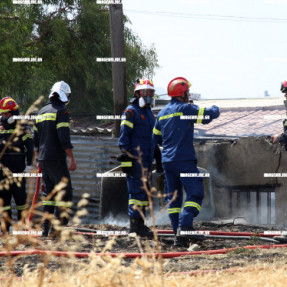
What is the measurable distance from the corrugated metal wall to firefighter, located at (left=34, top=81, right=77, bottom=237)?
2.71 meters

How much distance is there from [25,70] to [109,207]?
1193 centimetres

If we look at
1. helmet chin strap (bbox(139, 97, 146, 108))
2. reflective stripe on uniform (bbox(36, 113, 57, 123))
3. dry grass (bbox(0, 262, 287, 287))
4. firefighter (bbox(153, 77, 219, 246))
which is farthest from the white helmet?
dry grass (bbox(0, 262, 287, 287))

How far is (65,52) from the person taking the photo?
20.7 m

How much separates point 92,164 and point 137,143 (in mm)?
3074

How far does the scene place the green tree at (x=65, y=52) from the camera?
19688mm

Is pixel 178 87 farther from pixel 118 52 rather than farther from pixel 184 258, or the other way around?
pixel 118 52

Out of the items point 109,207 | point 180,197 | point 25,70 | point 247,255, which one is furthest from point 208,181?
point 25,70

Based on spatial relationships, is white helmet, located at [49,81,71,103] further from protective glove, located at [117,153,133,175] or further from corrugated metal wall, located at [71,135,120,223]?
corrugated metal wall, located at [71,135,120,223]

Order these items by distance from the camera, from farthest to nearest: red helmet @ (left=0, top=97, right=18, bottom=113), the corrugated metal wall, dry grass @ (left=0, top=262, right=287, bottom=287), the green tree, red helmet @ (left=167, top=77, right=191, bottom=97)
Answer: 1. the green tree
2. the corrugated metal wall
3. red helmet @ (left=0, top=97, right=18, bottom=113)
4. red helmet @ (left=167, top=77, right=191, bottom=97)
5. dry grass @ (left=0, top=262, right=287, bottom=287)

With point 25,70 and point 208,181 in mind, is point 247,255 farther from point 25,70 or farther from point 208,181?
point 25,70

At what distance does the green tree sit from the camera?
64.6 ft

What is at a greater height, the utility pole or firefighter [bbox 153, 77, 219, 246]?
the utility pole

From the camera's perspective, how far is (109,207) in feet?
29.6

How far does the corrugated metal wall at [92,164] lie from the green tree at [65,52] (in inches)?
374
